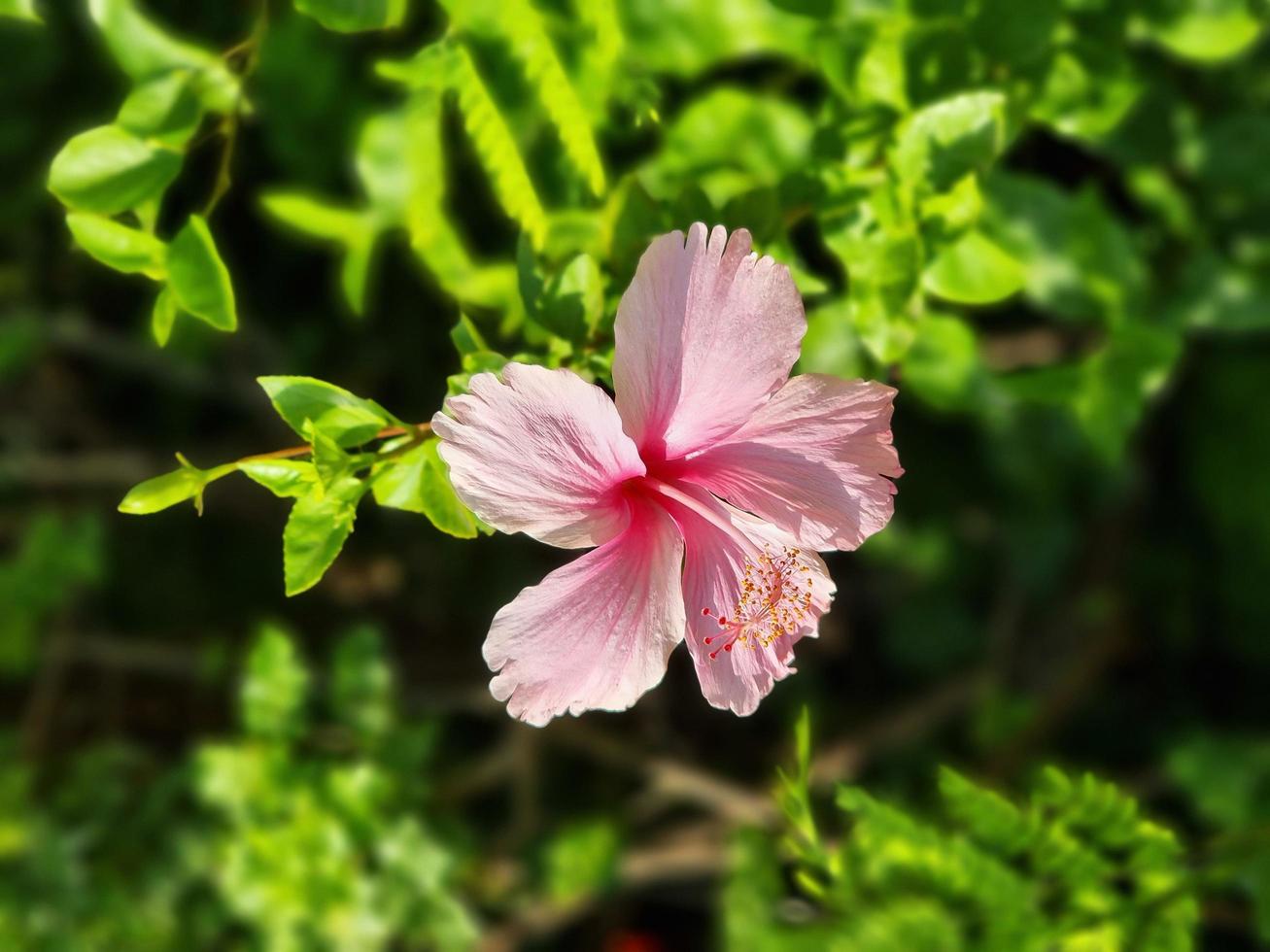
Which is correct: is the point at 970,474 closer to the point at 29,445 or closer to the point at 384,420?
the point at 384,420

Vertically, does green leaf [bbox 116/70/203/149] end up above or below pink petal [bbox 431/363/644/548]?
above

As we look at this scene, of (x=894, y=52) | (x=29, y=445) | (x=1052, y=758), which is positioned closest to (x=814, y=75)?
(x=894, y=52)

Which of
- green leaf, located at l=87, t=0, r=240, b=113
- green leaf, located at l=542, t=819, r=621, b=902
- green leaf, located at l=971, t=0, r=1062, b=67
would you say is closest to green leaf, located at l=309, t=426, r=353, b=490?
green leaf, located at l=87, t=0, r=240, b=113

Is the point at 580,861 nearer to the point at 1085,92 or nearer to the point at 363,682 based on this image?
the point at 363,682

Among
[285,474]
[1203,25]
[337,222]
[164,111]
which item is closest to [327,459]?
[285,474]

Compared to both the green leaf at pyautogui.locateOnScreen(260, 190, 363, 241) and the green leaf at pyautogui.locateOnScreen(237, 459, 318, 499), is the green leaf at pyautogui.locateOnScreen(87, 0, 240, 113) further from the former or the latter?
the green leaf at pyautogui.locateOnScreen(237, 459, 318, 499)

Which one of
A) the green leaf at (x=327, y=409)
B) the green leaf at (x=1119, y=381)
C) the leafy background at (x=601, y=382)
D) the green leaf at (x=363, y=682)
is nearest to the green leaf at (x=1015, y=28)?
the leafy background at (x=601, y=382)

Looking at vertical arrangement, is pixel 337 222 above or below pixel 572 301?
below
